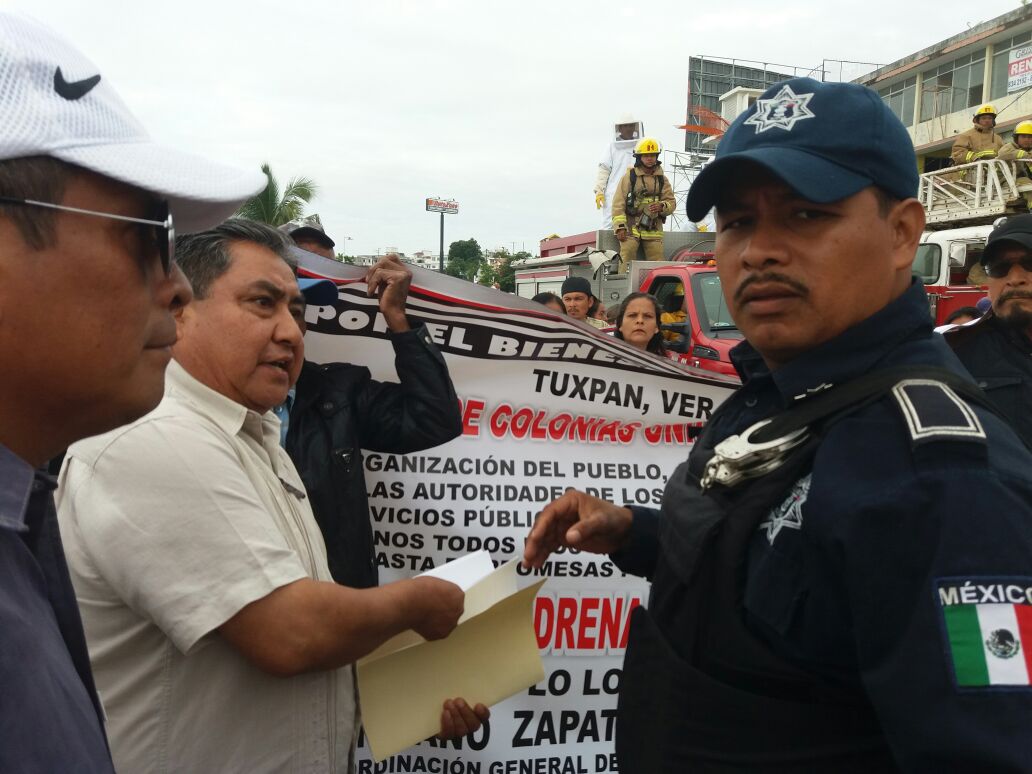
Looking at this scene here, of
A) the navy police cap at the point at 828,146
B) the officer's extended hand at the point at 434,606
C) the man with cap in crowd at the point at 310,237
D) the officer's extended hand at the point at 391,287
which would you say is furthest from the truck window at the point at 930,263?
the officer's extended hand at the point at 434,606

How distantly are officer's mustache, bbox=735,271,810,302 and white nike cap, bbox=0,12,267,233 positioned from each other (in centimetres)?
86

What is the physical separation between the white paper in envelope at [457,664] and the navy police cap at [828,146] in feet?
3.57

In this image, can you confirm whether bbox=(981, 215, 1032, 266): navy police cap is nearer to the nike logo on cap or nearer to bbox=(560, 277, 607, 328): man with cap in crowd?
the nike logo on cap

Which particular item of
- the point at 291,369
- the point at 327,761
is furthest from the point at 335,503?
the point at 327,761

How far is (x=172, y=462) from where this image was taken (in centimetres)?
149

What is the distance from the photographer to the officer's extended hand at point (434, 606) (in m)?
1.66

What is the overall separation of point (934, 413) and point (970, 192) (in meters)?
18.5

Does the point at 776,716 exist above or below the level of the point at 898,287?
below

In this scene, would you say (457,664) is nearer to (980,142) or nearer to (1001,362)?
(1001,362)

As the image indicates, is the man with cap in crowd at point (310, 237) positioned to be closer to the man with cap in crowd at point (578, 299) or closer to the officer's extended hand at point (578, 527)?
the officer's extended hand at point (578, 527)

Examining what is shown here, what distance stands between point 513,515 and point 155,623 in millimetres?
1471

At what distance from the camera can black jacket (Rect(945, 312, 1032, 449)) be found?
3.00m

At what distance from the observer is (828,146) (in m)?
1.31

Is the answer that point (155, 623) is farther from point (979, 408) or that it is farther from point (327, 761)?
point (979, 408)
